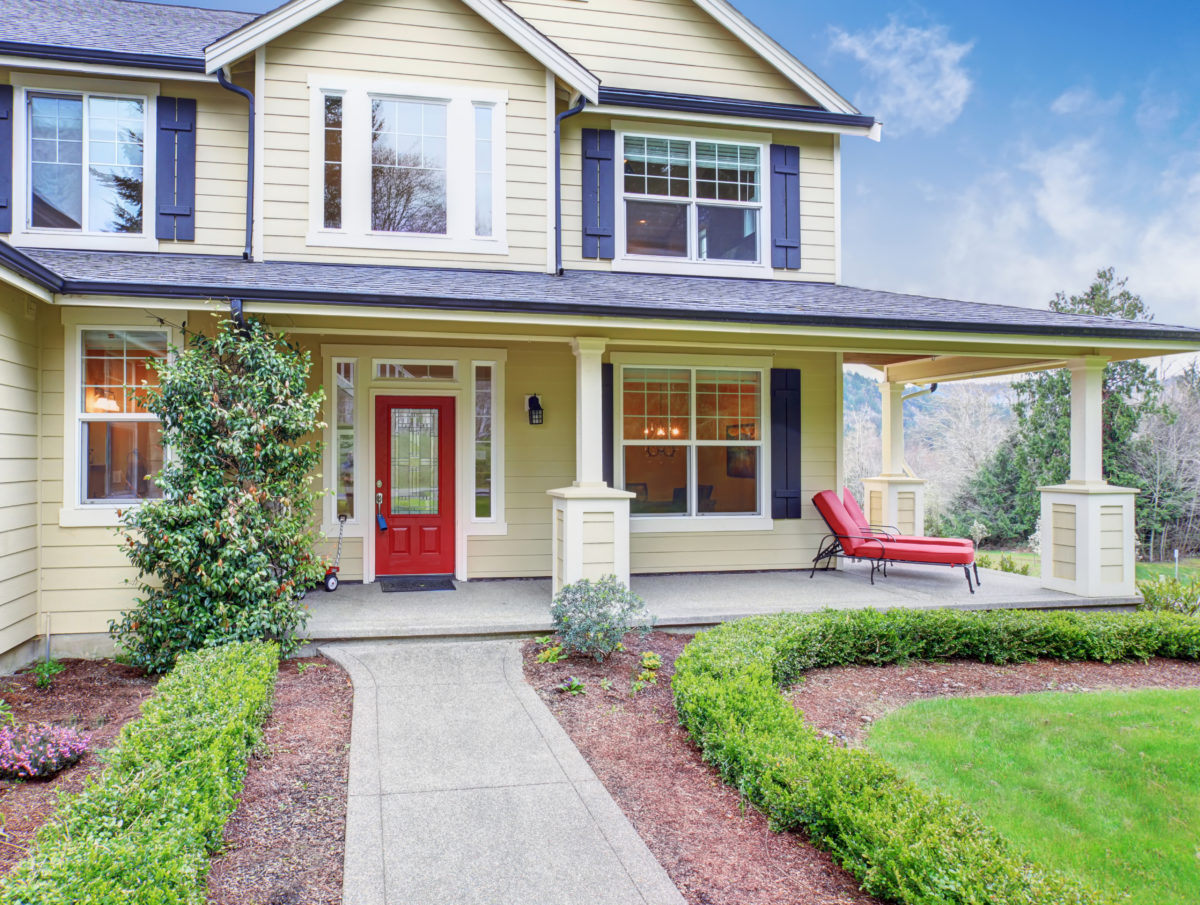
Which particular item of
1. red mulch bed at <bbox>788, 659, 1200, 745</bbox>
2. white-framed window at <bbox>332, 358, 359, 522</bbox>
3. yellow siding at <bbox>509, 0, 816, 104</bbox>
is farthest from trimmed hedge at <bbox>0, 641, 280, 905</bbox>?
yellow siding at <bbox>509, 0, 816, 104</bbox>

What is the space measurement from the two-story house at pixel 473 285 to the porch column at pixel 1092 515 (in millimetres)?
37

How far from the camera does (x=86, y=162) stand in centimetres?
723

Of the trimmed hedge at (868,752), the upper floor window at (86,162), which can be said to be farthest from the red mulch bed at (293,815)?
the upper floor window at (86,162)

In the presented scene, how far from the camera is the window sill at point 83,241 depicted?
7.07 meters

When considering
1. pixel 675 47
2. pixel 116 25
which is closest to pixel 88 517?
pixel 116 25

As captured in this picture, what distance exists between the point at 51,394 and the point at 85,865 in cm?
517

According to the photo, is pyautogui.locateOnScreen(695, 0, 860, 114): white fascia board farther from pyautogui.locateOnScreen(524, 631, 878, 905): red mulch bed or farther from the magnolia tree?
pyautogui.locateOnScreen(524, 631, 878, 905): red mulch bed

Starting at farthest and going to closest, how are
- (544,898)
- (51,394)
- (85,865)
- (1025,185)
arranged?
(1025,185) < (51,394) < (544,898) < (85,865)

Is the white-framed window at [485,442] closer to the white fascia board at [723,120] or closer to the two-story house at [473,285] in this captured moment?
the two-story house at [473,285]

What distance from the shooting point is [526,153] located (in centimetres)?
791

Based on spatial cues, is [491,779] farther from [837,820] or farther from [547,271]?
[547,271]

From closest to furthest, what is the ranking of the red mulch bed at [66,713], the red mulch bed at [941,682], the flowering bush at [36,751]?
the red mulch bed at [66,713] < the flowering bush at [36,751] < the red mulch bed at [941,682]

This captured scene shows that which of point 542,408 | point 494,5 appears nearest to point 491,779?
point 542,408

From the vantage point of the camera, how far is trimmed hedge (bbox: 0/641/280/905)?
2201 millimetres
